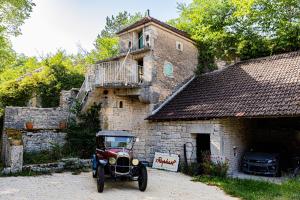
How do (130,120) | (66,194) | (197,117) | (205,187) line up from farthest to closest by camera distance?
(130,120)
(197,117)
(205,187)
(66,194)

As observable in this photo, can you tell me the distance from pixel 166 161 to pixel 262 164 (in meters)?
4.07

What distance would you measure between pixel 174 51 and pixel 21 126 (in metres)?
8.79

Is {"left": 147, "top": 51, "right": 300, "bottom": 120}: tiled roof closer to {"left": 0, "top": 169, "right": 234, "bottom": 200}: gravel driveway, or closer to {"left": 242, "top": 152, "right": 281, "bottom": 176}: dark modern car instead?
{"left": 242, "top": 152, "right": 281, "bottom": 176}: dark modern car

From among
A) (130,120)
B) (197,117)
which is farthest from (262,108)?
(130,120)

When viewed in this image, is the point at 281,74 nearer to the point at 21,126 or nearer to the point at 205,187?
the point at 205,187

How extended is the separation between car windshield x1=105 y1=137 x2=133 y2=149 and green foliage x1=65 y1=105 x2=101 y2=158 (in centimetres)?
513

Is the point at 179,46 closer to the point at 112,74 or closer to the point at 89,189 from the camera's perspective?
the point at 112,74

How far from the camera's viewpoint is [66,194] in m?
7.66

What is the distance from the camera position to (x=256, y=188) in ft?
29.6

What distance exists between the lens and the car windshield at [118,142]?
29.8ft

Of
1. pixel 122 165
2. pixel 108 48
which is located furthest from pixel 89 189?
pixel 108 48

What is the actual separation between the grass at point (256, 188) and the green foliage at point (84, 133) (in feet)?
19.9

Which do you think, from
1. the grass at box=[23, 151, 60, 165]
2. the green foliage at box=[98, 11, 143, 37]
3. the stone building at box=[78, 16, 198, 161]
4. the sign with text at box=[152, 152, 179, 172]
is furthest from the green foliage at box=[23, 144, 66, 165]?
the green foliage at box=[98, 11, 143, 37]

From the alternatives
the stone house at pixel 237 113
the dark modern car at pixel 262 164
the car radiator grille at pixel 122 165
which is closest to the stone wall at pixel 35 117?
the stone house at pixel 237 113
